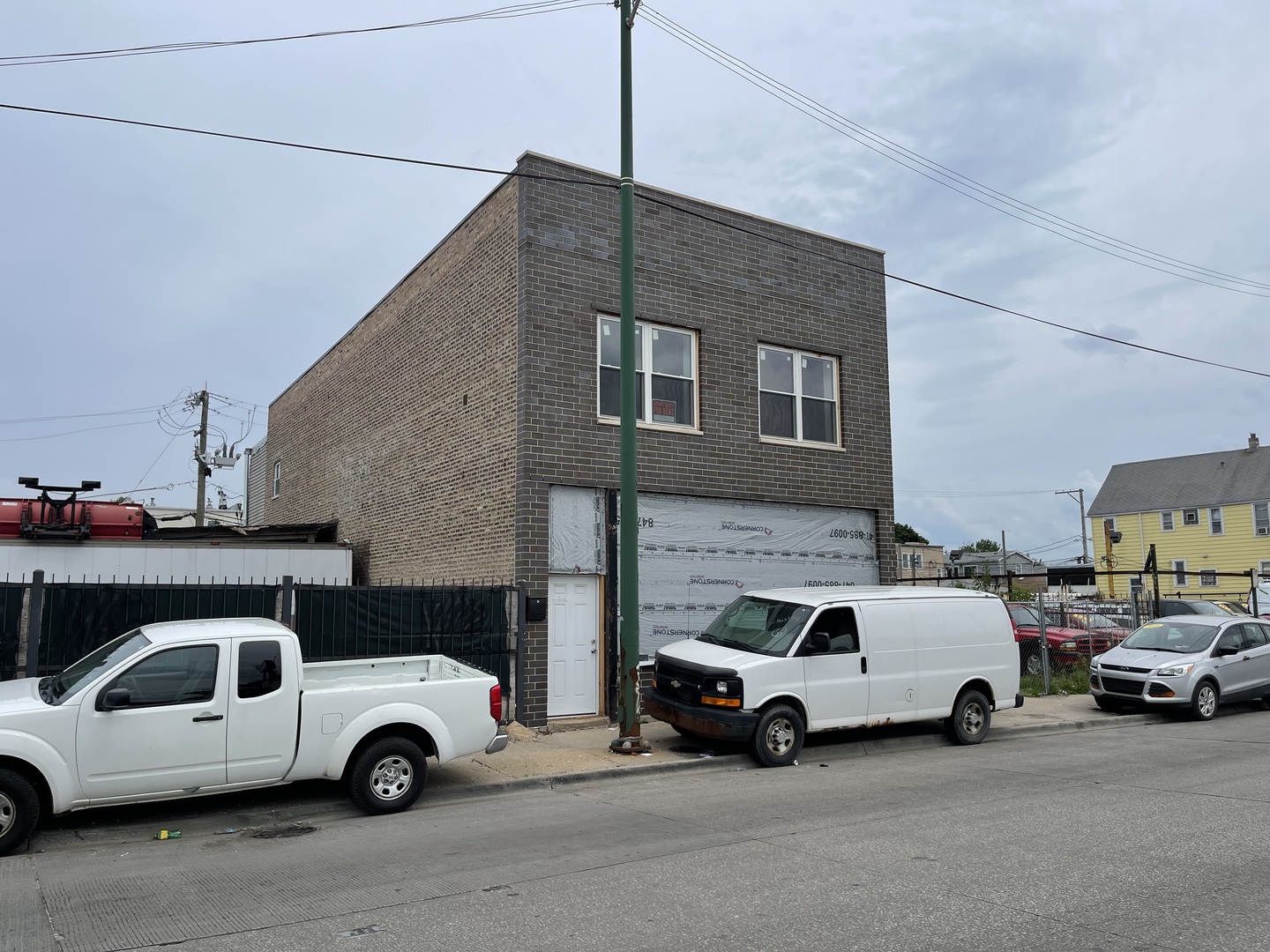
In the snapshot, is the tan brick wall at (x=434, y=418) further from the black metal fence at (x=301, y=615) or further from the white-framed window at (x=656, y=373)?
the white-framed window at (x=656, y=373)

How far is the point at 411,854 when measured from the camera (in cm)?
707

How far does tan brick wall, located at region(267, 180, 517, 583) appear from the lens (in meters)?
14.4

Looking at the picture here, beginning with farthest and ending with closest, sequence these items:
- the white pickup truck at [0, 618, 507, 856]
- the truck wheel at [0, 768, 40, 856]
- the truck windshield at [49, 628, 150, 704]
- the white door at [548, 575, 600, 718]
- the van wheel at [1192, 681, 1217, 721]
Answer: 1. the van wheel at [1192, 681, 1217, 721]
2. the white door at [548, 575, 600, 718]
3. the truck windshield at [49, 628, 150, 704]
4. the white pickup truck at [0, 618, 507, 856]
5. the truck wheel at [0, 768, 40, 856]

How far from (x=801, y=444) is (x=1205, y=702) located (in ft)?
24.4

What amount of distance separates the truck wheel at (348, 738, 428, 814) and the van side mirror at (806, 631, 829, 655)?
469 cm

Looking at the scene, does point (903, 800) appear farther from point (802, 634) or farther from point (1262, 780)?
point (1262, 780)

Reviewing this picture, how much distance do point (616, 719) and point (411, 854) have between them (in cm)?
666

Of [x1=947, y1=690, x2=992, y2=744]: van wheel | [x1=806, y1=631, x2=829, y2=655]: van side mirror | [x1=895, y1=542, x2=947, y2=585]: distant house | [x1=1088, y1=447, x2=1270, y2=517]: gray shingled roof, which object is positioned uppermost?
[x1=1088, y1=447, x2=1270, y2=517]: gray shingled roof

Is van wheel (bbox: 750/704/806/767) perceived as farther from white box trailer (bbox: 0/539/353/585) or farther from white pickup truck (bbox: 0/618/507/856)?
white box trailer (bbox: 0/539/353/585)

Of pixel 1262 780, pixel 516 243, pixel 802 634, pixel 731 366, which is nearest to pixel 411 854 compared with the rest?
pixel 802 634

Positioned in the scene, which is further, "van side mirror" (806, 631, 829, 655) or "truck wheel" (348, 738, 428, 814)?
"van side mirror" (806, 631, 829, 655)

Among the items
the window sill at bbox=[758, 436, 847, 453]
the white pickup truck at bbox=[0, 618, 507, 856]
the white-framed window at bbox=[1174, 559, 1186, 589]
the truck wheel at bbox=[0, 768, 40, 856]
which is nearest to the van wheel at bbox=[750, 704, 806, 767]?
the white pickup truck at bbox=[0, 618, 507, 856]

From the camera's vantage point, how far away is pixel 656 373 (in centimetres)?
1522

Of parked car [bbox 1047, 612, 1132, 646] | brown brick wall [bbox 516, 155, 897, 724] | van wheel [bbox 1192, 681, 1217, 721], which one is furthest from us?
parked car [bbox 1047, 612, 1132, 646]
